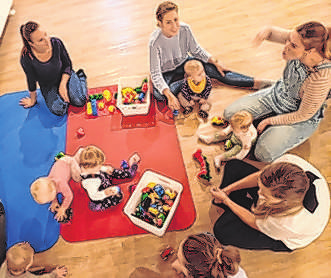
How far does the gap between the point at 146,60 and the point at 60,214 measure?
158cm

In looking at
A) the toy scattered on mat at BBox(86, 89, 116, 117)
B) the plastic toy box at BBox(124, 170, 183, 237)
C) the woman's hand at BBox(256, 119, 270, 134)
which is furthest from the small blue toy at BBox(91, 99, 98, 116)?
the woman's hand at BBox(256, 119, 270, 134)

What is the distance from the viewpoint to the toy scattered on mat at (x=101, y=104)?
2.85m

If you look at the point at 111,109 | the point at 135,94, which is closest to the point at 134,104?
the point at 135,94

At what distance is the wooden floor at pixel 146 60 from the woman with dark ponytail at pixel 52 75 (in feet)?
0.87

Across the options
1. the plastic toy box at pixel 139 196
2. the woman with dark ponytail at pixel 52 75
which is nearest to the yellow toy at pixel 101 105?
the woman with dark ponytail at pixel 52 75

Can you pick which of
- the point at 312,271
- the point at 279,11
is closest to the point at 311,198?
the point at 312,271

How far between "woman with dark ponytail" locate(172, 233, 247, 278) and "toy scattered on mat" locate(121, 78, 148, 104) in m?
1.43

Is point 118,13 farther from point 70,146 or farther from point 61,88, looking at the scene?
point 70,146

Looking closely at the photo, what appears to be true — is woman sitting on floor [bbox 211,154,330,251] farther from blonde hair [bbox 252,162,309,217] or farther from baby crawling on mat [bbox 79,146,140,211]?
baby crawling on mat [bbox 79,146,140,211]

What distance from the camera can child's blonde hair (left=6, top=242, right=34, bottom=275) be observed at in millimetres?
1969

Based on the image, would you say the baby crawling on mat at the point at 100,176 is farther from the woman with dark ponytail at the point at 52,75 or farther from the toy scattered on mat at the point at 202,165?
the woman with dark ponytail at the point at 52,75

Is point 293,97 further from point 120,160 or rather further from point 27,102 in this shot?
point 27,102

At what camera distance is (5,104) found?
2.98 m

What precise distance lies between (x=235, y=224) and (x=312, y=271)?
0.62 meters
